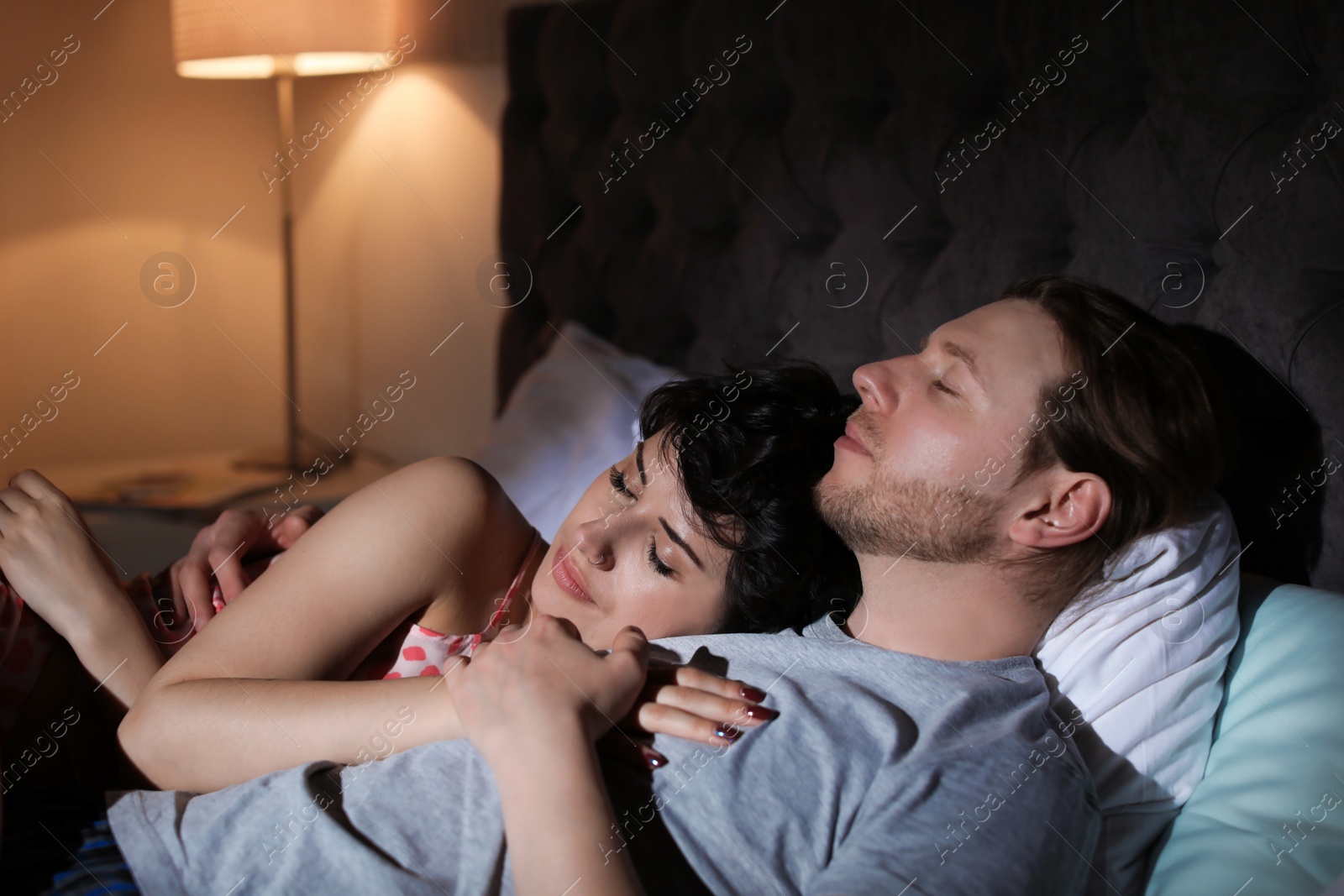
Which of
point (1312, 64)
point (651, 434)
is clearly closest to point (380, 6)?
point (651, 434)

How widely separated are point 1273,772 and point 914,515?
374 mm

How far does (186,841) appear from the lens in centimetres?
77

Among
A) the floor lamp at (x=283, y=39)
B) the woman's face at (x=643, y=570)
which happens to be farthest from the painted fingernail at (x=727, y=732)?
the floor lamp at (x=283, y=39)

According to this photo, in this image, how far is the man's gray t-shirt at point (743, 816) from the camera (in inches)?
27.8

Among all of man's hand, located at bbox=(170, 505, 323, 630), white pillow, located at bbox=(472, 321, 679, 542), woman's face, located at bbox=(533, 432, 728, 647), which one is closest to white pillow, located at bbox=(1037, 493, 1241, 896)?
woman's face, located at bbox=(533, 432, 728, 647)

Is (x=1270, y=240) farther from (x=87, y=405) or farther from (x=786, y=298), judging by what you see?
(x=87, y=405)

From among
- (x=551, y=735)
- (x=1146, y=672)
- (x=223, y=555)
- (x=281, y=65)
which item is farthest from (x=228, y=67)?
(x=1146, y=672)

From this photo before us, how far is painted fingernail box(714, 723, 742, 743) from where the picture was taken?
0.77m

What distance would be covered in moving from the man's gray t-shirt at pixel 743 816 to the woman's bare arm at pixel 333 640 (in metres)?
0.03

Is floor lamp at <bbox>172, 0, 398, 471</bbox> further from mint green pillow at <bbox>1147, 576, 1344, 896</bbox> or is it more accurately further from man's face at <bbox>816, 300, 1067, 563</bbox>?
mint green pillow at <bbox>1147, 576, 1344, 896</bbox>

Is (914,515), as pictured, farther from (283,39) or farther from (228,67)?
(228,67)

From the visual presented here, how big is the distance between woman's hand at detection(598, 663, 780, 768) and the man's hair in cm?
34

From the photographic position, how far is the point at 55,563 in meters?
0.93

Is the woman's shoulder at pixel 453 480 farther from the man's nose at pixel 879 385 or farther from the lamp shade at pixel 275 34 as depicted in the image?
the lamp shade at pixel 275 34
